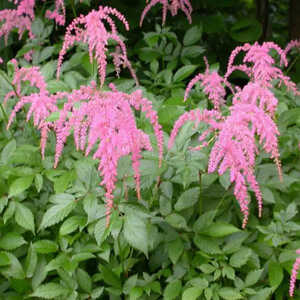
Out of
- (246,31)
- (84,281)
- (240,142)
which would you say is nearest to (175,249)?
(84,281)

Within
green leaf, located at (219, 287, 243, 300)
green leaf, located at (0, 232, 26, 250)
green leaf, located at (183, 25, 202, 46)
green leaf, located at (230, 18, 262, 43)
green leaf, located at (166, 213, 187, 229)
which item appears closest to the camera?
green leaf, located at (219, 287, 243, 300)

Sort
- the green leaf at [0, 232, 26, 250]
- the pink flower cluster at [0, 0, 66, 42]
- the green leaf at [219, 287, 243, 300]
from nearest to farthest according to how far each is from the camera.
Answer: the green leaf at [219, 287, 243, 300]
the green leaf at [0, 232, 26, 250]
the pink flower cluster at [0, 0, 66, 42]

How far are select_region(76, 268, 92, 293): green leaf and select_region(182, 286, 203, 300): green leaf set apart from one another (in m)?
0.44

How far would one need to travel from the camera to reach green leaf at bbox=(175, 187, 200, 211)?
2.12 m

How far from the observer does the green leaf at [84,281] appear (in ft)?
6.91

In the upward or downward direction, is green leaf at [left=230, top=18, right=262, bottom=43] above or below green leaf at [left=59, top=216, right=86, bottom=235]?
above

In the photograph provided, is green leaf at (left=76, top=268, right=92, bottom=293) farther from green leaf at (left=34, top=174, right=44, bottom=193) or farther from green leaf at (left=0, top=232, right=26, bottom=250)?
green leaf at (left=34, top=174, right=44, bottom=193)

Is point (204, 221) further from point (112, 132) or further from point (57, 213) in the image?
point (112, 132)

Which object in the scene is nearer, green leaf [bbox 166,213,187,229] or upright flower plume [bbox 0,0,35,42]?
green leaf [bbox 166,213,187,229]

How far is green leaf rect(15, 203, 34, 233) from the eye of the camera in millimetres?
2123

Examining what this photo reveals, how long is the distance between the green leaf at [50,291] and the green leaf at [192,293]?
1.69 feet

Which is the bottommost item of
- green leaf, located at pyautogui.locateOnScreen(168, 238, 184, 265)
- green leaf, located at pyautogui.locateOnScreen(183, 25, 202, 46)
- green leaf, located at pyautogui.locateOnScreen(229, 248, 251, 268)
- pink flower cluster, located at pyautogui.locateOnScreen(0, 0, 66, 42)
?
green leaf, located at pyautogui.locateOnScreen(229, 248, 251, 268)

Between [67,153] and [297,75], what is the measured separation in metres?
2.18

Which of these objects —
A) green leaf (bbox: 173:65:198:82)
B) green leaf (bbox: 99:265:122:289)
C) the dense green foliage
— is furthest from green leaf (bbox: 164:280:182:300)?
green leaf (bbox: 173:65:198:82)
